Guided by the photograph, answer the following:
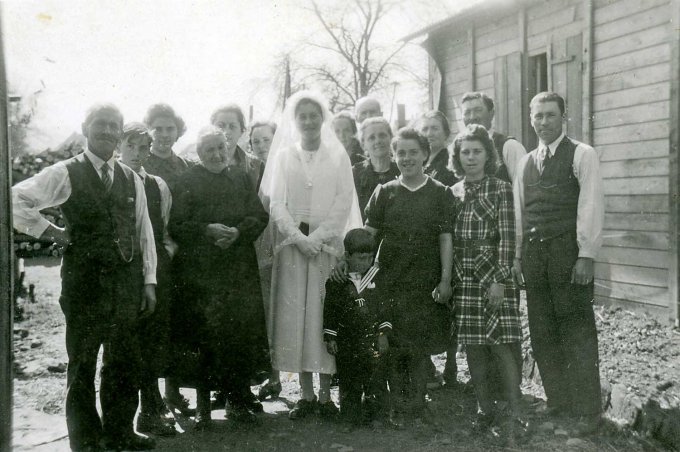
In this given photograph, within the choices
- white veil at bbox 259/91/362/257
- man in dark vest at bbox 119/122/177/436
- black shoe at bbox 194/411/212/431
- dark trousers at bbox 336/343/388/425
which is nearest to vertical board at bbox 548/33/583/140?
white veil at bbox 259/91/362/257

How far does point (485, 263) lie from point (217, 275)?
1.77 m

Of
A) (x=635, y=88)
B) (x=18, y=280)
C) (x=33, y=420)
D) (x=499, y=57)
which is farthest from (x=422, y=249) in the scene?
(x=18, y=280)

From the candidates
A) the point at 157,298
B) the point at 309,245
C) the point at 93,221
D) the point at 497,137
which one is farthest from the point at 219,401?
the point at 497,137

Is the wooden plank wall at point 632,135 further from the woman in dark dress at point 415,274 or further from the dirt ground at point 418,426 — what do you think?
the woman in dark dress at point 415,274

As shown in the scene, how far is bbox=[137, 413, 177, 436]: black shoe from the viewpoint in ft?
12.6

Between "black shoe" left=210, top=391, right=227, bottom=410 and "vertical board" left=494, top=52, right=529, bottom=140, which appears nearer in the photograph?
"black shoe" left=210, top=391, right=227, bottom=410

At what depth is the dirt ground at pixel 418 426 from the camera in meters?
3.67

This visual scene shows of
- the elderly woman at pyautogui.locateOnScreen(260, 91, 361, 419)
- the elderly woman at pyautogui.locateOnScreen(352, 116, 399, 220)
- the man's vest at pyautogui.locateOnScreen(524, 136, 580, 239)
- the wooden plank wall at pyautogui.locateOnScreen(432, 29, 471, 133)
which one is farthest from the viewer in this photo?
the wooden plank wall at pyautogui.locateOnScreen(432, 29, 471, 133)

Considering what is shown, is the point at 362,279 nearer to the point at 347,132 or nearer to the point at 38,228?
the point at 347,132

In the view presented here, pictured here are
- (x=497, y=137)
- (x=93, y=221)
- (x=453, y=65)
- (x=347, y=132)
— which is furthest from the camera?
(x=453, y=65)

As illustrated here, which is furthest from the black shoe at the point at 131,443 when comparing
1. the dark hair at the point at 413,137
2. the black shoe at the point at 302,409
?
the dark hair at the point at 413,137

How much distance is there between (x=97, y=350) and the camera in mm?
3428

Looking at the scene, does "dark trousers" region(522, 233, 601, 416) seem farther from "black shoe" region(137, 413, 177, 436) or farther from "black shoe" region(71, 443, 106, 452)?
"black shoe" region(71, 443, 106, 452)

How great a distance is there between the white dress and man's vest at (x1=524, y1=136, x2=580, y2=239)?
1.30 meters
